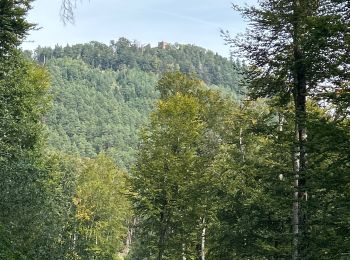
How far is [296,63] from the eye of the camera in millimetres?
11672

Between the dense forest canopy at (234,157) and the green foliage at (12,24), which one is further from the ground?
the green foliage at (12,24)

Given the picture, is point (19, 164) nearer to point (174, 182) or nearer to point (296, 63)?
point (174, 182)

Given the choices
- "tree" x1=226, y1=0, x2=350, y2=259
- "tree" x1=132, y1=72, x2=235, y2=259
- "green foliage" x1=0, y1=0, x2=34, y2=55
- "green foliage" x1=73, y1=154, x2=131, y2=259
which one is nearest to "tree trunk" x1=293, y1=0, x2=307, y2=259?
"tree" x1=226, y1=0, x2=350, y2=259

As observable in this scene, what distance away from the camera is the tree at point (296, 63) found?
11.0m

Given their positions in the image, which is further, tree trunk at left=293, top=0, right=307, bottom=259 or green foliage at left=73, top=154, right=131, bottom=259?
green foliage at left=73, top=154, right=131, bottom=259

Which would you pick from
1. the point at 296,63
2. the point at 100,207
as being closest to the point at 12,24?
the point at 296,63

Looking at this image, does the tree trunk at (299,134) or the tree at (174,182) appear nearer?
the tree trunk at (299,134)

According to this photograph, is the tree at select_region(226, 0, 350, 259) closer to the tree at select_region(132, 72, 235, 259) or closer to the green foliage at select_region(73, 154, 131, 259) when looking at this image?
the tree at select_region(132, 72, 235, 259)

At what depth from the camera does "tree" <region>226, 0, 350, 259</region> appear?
11.0m

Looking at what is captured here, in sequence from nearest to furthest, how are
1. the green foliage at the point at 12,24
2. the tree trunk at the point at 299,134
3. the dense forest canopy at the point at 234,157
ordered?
1. the dense forest canopy at the point at 234,157
2. the tree trunk at the point at 299,134
3. the green foliage at the point at 12,24

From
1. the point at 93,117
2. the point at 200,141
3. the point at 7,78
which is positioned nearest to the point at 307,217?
the point at 200,141

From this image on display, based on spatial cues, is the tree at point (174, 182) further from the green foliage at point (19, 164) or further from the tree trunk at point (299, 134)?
the tree trunk at point (299, 134)

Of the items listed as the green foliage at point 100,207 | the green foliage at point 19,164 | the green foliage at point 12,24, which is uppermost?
the green foliage at point 12,24

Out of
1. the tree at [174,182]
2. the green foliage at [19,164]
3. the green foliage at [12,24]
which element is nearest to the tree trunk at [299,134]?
the tree at [174,182]
